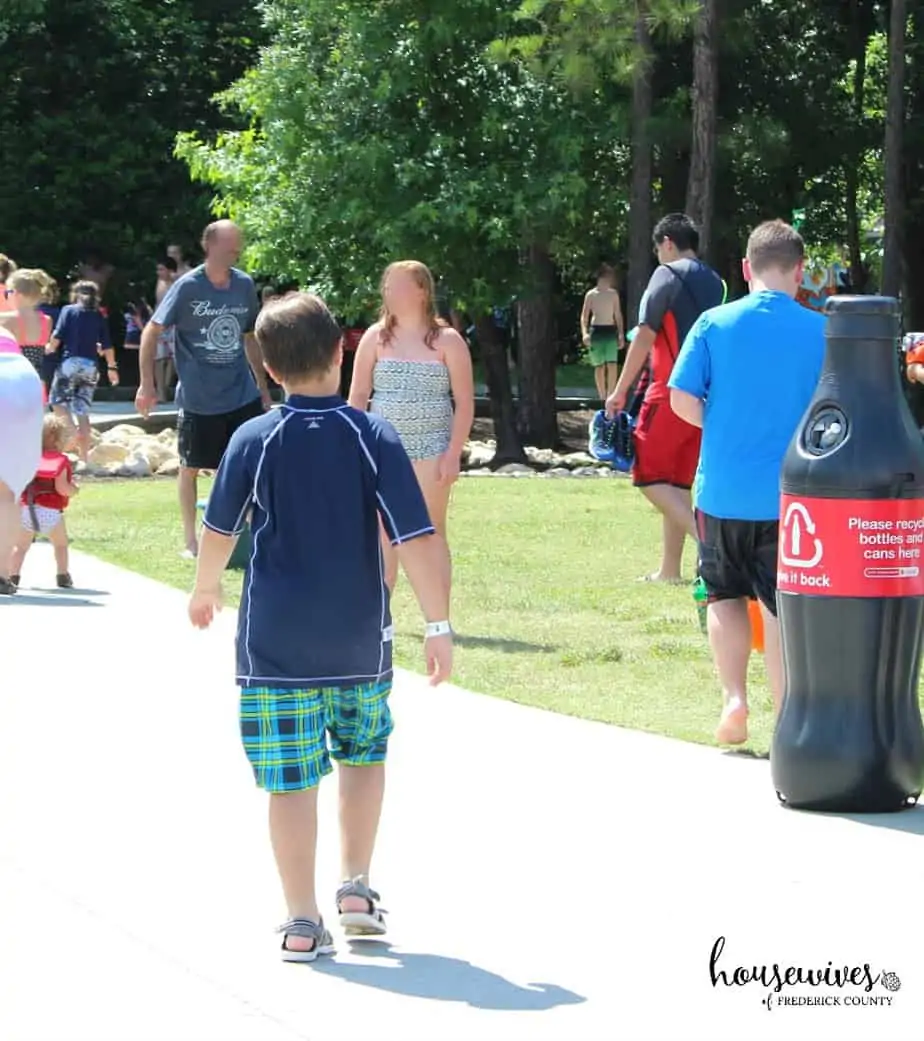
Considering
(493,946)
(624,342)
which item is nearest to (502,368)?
(624,342)

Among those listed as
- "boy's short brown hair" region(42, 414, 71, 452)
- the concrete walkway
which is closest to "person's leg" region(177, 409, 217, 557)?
"boy's short brown hair" region(42, 414, 71, 452)

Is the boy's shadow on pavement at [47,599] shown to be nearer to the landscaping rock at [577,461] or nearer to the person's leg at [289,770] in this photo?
the person's leg at [289,770]

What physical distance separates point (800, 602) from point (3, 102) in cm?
3104

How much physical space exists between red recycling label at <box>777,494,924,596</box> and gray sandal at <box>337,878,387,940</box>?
76.9 inches

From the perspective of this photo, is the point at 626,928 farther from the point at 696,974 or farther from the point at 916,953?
the point at 916,953

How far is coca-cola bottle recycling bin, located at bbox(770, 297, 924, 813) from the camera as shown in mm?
6645

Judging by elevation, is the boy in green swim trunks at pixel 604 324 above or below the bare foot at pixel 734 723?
above

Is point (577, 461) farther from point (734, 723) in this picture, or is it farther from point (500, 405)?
point (734, 723)

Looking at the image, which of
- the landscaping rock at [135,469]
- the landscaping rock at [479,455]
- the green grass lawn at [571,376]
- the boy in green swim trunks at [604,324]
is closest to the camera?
the landscaping rock at [135,469]

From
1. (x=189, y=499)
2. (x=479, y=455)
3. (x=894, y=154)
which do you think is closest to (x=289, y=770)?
(x=189, y=499)

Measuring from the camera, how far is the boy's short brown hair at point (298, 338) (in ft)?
17.6

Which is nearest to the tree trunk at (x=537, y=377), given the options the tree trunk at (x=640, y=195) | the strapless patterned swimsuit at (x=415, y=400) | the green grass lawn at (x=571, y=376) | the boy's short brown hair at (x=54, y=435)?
the tree trunk at (x=640, y=195)

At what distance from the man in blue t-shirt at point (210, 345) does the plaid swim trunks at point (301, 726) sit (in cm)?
Result: 785

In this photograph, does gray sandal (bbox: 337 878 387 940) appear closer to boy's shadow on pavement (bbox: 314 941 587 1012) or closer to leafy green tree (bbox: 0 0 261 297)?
boy's shadow on pavement (bbox: 314 941 587 1012)
